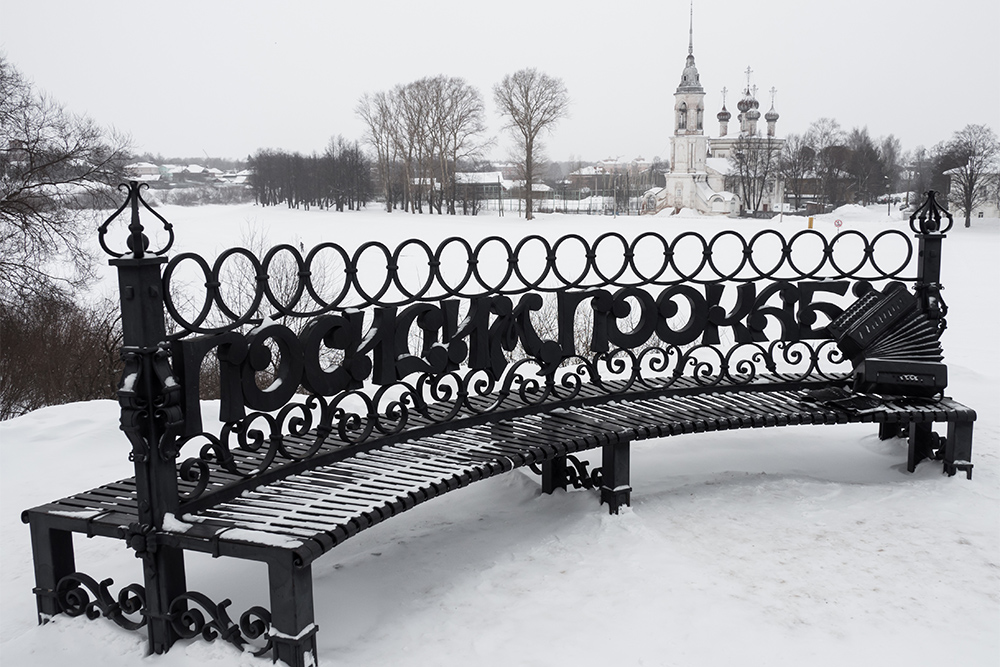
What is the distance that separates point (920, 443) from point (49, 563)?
4959 millimetres

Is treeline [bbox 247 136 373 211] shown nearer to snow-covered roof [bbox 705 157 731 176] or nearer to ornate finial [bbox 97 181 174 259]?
snow-covered roof [bbox 705 157 731 176]

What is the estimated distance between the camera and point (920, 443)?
5488 millimetres

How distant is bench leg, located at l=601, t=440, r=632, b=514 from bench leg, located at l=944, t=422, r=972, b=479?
2115 mm

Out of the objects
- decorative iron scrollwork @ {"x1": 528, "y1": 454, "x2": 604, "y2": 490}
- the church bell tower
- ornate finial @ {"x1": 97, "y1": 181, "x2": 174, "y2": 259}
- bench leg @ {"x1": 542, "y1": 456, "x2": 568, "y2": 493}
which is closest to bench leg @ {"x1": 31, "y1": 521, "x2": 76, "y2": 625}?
ornate finial @ {"x1": 97, "y1": 181, "x2": 174, "y2": 259}

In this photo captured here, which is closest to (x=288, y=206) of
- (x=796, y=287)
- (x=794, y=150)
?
(x=794, y=150)

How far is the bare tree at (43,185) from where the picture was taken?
63.9ft

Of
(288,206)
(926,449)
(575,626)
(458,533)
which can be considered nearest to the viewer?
(575,626)

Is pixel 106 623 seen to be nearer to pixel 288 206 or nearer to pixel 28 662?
pixel 28 662

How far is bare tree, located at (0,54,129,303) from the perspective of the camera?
19469 mm

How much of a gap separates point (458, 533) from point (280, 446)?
48.2 inches

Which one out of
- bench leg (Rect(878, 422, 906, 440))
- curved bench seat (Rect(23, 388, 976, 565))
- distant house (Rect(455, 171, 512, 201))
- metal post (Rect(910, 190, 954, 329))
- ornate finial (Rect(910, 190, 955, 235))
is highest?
distant house (Rect(455, 171, 512, 201))

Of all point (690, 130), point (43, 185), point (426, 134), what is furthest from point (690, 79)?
point (43, 185)

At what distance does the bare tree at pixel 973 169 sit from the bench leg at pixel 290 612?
56.9 metres

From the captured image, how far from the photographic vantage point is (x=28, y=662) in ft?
10.5
